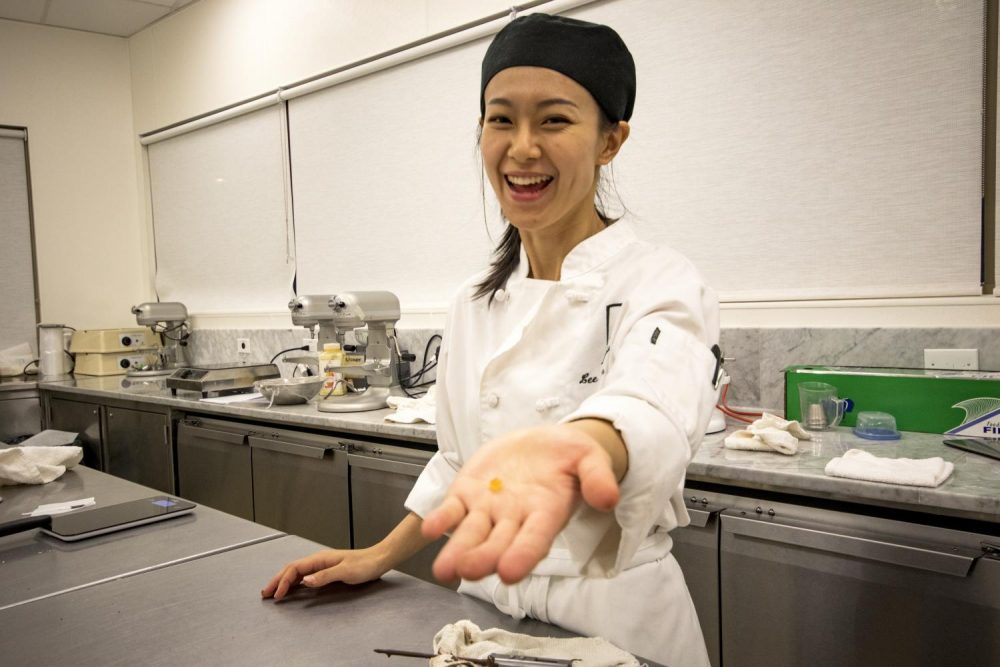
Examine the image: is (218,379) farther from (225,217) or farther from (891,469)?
(891,469)

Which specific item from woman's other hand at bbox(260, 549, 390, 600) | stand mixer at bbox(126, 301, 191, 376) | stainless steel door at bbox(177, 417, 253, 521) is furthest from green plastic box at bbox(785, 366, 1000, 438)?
stand mixer at bbox(126, 301, 191, 376)

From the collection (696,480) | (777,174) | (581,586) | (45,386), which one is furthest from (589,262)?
(45,386)

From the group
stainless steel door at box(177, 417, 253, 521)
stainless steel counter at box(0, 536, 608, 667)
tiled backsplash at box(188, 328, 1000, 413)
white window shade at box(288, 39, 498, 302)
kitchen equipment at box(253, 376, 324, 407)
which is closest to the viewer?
stainless steel counter at box(0, 536, 608, 667)

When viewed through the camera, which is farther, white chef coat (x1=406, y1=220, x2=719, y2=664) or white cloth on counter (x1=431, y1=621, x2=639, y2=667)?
white cloth on counter (x1=431, y1=621, x2=639, y2=667)

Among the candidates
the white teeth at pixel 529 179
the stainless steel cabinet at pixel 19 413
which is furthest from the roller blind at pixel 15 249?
the white teeth at pixel 529 179

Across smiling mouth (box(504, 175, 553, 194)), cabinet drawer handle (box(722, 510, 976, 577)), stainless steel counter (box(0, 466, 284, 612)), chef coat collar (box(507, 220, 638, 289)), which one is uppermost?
smiling mouth (box(504, 175, 553, 194))

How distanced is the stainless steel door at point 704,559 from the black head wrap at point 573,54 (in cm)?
105

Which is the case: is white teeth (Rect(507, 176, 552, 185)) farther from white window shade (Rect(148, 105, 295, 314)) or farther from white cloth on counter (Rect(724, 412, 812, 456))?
→ white window shade (Rect(148, 105, 295, 314))

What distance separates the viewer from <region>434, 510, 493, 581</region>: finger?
17.9 inches

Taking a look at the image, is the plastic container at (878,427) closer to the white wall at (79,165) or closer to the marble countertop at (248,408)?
the marble countertop at (248,408)

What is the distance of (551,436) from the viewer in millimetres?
551

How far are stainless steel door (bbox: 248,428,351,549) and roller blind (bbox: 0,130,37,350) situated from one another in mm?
2813

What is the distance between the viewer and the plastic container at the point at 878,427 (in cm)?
182

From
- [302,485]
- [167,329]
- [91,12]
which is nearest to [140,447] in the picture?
[167,329]
